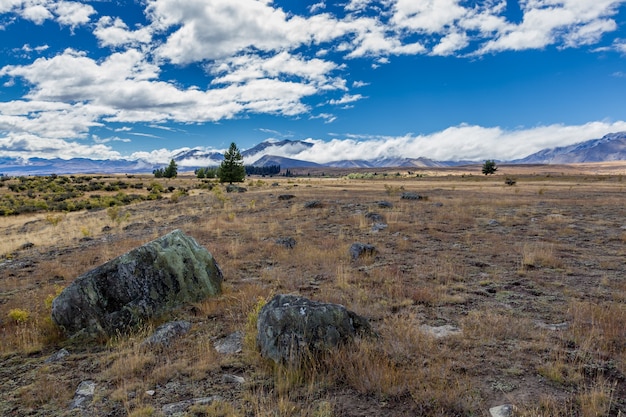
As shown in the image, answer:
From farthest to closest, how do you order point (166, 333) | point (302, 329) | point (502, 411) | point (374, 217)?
point (374, 217)
point (166, 333)
point (302, 329)
point (502, 411)

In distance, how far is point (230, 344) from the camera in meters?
A: 6.43

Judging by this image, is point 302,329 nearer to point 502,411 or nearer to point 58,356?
point 502,411

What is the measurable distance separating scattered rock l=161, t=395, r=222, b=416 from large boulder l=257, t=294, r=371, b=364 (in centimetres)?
104

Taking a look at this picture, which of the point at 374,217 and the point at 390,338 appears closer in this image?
the point at 390,338

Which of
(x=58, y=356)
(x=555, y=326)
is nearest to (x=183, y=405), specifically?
(x=58, y=356)

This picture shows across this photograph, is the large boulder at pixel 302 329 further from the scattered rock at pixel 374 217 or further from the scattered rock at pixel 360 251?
the scattered rock at pixel 374 217

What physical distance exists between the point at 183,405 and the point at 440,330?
15.1ft

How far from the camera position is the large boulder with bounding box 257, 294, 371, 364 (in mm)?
5297

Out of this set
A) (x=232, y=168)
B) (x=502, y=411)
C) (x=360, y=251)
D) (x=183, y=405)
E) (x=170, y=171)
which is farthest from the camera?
(x=170, y=171)

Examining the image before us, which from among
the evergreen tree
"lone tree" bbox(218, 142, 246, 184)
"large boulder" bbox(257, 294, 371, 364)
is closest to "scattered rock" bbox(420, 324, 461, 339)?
"large boulder" bbox(257, 294, 371, 364)

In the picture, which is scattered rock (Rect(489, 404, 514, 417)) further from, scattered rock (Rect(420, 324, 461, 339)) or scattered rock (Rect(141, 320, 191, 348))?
scattered rock (Rect(141, 320, 191, 348))

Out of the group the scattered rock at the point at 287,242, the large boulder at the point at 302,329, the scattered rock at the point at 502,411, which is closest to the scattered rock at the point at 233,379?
the large boulder at the point at 302,329

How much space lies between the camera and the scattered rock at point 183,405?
449 cm

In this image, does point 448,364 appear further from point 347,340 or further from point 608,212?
point 608,212
